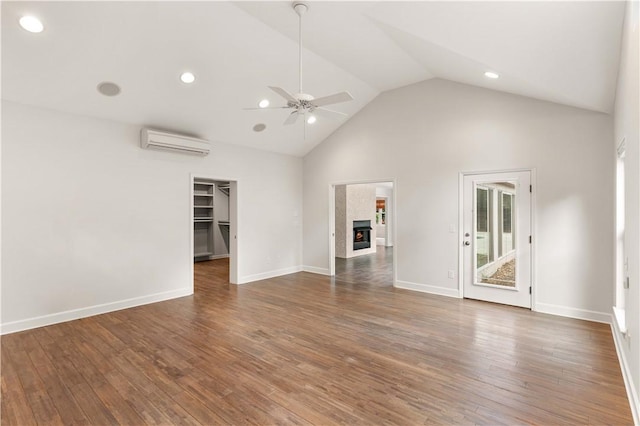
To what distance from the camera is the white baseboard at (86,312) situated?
3.95 meters

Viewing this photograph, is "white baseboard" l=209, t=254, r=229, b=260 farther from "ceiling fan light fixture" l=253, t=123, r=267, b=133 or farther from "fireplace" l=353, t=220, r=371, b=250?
"ceiling fan light fixture" l=253, t=123, r=267, b=133

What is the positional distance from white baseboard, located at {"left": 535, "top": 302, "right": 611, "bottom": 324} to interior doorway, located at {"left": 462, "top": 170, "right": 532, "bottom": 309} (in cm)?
19

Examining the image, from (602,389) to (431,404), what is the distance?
1486mm

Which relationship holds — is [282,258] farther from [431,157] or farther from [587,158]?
[587,158]

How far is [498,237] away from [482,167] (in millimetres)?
1146

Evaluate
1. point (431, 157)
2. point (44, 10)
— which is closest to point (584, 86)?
point (431, 157)

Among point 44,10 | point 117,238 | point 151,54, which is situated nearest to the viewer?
point 44,10

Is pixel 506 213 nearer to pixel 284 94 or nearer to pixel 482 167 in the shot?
pixel 482 167

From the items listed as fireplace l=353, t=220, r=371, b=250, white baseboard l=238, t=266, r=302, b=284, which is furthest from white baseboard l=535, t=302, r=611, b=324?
fireplace l=353, t=220, r=371, b=250

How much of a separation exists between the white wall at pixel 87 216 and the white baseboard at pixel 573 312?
5.65 meters

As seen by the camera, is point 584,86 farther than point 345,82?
No

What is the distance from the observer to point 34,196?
4.08 meters

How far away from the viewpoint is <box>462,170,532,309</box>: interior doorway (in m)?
4.80

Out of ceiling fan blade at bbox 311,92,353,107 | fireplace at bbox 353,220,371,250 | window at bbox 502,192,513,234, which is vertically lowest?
fireplace at bbox 353,220,371,250
